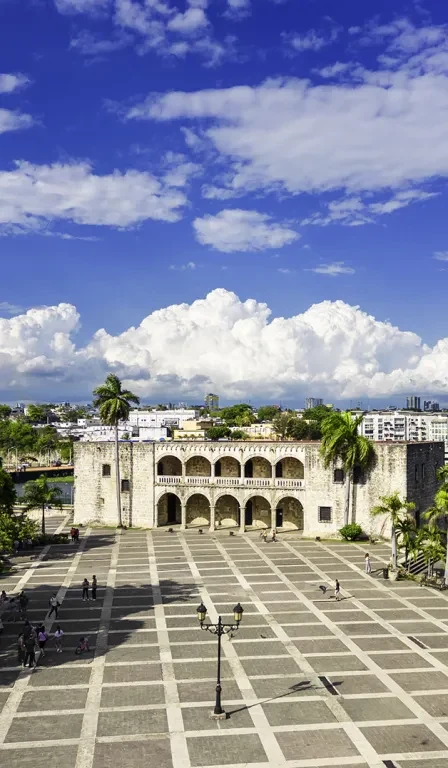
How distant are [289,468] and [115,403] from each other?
17014 millimetres

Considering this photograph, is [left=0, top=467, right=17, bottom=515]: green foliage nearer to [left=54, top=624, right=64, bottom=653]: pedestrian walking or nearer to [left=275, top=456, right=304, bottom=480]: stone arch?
[left=54, top=624, right=64, bottom=653]: pedestrian walking

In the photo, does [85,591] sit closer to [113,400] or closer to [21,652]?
[21,652]

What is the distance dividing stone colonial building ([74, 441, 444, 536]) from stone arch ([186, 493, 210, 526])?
0.31 feet

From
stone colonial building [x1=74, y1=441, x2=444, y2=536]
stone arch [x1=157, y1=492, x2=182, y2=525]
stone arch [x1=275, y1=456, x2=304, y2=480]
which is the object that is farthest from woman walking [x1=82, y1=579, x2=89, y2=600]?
stone arch [x1=275, y1=456, x2=304, y2=480]

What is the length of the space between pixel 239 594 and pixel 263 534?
678 inches

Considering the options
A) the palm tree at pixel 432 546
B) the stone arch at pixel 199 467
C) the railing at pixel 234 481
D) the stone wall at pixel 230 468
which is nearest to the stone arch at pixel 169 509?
the railing at pixel 234 481

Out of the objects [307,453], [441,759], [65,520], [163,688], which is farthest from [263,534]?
[441,759]

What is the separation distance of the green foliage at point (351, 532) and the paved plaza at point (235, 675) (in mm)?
7994

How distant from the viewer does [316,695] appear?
23.0 meters

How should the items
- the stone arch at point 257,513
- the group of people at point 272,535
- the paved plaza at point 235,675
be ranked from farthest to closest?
the stone arch at point 257,513 → the group of people at point 272,535 → the paved plaza at point 235,675

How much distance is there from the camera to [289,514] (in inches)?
2285

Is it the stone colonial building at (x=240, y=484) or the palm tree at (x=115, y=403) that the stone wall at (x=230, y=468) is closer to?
the stone colonial building at (x=240, y=484)

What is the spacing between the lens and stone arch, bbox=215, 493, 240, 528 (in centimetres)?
5969

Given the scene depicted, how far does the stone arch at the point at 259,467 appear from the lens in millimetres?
59562
